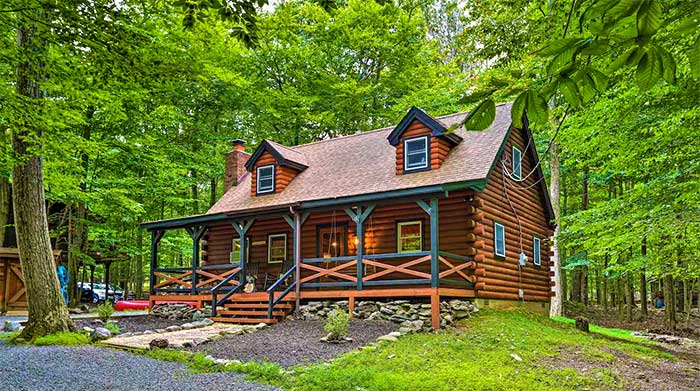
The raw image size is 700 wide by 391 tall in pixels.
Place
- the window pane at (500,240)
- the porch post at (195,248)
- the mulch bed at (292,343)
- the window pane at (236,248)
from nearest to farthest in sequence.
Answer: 1. the mulch bed at (292,343)
2. the window pane at (500,240)
3. the porch post at (195,248)
4. the window pane at (236,248)

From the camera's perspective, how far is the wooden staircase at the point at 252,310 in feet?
46.0

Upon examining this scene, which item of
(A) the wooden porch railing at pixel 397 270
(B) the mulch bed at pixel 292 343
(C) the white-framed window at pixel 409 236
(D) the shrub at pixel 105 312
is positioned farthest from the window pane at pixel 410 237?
(D) the shrub at pixel 105 312

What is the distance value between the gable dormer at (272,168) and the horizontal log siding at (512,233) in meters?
6.70

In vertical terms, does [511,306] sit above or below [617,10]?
below

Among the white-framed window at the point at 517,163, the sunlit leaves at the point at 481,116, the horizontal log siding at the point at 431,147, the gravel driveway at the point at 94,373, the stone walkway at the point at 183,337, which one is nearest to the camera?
the sunlit leaves at the point at 481,116

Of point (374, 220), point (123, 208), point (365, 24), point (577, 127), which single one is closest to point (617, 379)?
point (577, 127)

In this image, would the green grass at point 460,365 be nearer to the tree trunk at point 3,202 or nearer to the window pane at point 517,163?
the window pane at point 517,163

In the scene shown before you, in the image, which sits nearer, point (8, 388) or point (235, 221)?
point (8, 388)

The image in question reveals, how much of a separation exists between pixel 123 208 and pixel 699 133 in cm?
1826

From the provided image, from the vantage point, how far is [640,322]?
2350cm

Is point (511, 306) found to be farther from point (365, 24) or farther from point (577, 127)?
point (365, 24)

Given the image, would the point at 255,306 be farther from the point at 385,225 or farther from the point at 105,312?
the point at 385,225

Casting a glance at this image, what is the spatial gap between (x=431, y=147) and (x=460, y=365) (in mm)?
7671

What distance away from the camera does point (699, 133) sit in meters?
8.02
